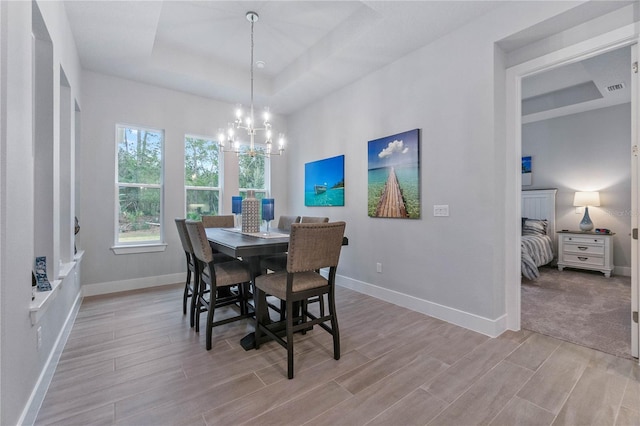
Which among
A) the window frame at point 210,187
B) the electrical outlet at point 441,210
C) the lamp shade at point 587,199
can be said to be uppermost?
the window frame at point 210,187

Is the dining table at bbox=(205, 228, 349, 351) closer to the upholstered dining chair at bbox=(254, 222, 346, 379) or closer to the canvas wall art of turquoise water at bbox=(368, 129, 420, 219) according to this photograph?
the upholstered dining chair at bbox=(254, 222, 346, 379)

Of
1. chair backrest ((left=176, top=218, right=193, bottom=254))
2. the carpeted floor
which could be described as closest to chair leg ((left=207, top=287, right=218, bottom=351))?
chair backrest ((left=176, top=218, right=193, bottom=254))

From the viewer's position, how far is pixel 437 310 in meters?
2.98

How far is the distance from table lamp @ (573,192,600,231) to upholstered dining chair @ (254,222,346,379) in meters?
5.20

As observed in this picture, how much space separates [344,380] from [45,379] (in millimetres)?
1877

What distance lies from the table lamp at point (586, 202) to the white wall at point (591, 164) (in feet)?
0.42

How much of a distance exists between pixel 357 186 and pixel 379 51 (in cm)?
165

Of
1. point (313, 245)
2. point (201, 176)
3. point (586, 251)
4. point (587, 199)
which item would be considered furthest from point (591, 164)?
point (201, 176)

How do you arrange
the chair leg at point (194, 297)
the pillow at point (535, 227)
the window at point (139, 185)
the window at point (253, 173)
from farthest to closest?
the pillow at point (535, 227) → the window at point (253, 173) → the window at point (139, 185) → the chair leg at point (194, 297)

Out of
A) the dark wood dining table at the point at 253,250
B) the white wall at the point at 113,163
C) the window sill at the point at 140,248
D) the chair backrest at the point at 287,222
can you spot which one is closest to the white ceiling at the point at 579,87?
the chair backrest at the point at 287,222

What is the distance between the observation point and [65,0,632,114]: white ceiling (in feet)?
8.54

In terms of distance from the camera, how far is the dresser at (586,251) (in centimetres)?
461

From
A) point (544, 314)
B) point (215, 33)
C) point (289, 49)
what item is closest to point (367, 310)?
point (544, 314)

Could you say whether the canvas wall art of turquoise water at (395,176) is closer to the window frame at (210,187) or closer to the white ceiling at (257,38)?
the white ceiling at (257,38)
